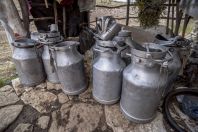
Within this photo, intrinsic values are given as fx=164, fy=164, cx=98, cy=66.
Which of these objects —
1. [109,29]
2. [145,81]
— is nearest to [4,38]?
[109,29]

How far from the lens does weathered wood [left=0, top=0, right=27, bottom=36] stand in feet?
5.45

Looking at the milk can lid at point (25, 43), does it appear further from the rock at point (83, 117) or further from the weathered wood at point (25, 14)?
the rock at point (83, 117)

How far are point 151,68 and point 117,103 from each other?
56cm

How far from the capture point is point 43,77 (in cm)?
182

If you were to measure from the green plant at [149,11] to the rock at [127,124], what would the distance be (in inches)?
46.5

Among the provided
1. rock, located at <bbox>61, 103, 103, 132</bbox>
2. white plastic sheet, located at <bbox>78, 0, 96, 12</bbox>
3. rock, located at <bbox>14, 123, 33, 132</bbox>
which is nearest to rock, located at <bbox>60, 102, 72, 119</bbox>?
rock, located at <bbox>61, 103, 103, 132</bbox>

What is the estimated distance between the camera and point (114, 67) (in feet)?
4.31

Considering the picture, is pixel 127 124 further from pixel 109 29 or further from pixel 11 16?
pixel 11 16

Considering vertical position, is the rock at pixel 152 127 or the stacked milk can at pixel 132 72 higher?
the stacked milk can at pixel 132 72

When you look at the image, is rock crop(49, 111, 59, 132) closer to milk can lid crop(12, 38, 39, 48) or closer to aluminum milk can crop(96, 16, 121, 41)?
milk can lid crop(12, 38, 39, 48)

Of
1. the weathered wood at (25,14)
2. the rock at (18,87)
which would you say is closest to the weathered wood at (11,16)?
the weathered wood at (25,14)

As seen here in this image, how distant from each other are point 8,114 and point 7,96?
0.30 meters

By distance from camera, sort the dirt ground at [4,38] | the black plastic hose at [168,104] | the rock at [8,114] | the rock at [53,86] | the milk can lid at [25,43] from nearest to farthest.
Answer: the black plastic hose at [168,104] < the rock at [8,114] < the milk can lid at [25,43] < the rock at [53,86] < the dirt ground at [4,38]

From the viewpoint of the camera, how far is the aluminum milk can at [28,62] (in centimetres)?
158
